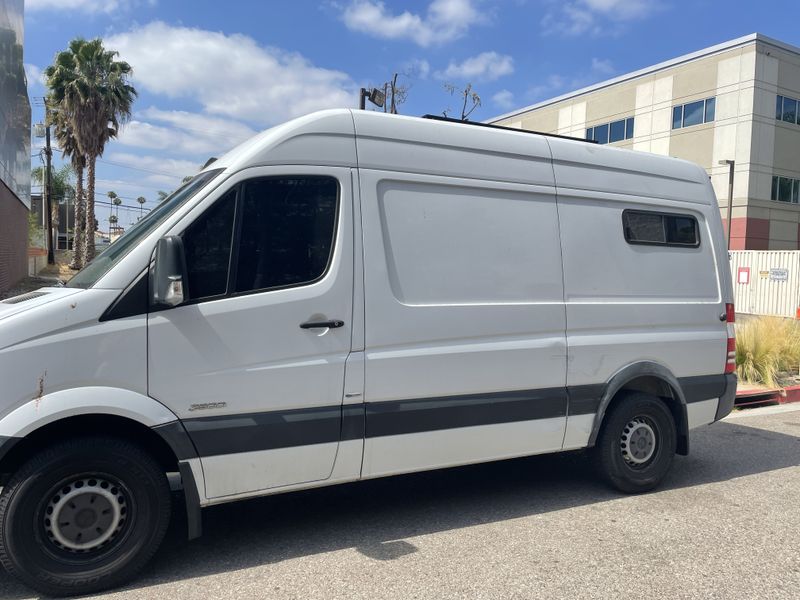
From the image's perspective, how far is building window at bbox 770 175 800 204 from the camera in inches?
1410

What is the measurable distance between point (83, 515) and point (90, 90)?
97.8ft

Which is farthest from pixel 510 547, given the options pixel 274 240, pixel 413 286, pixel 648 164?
pixel 648 164

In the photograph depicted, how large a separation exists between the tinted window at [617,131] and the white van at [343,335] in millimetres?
37898

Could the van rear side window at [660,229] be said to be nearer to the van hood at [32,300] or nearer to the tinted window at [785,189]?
the van hood at [32,300]

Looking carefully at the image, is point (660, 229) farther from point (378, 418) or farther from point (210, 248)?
point (210, 248)

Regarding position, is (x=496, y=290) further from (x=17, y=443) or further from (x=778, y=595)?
(x=17, y=443)

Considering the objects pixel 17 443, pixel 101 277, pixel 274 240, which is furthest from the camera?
pixel 274 240

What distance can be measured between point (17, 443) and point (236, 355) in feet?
3.64

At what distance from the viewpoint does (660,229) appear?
534cm

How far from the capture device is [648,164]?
17.6 ft

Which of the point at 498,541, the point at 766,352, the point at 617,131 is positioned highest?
the point at 617,131

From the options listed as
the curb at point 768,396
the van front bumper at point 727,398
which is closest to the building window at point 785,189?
the curb at point 768,396

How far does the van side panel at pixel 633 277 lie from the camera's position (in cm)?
483

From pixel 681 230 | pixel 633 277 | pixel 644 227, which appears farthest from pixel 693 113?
pixel 633 277
